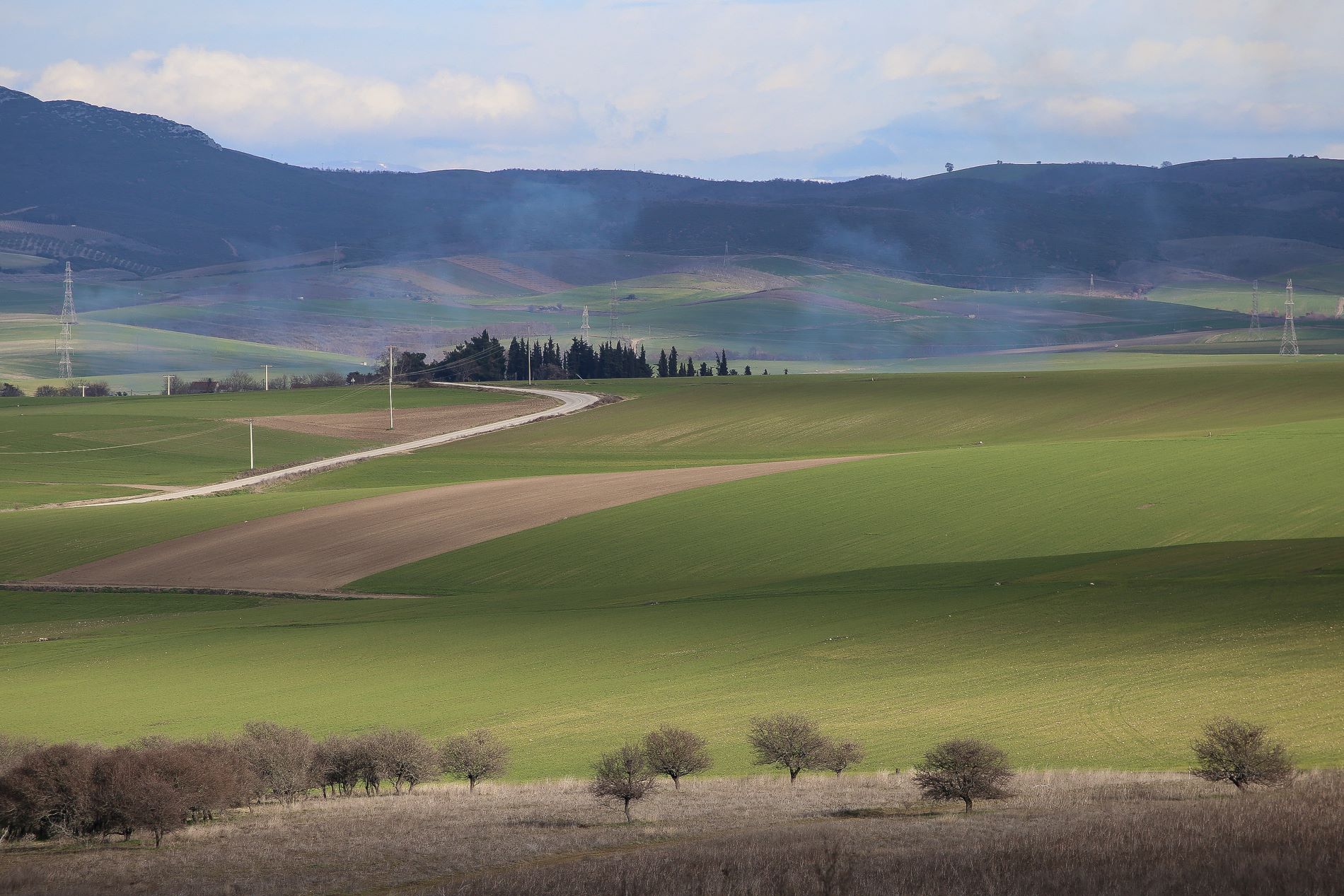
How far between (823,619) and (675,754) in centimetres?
1559

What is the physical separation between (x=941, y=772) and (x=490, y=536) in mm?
36789

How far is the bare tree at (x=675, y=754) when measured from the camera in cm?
2569

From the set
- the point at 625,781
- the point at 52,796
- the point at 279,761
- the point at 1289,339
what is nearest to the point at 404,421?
the point at 279,761

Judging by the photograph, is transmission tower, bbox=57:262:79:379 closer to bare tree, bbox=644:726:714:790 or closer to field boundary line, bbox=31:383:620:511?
field boundary line, bbox=31:383:620:511

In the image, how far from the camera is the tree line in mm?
22922

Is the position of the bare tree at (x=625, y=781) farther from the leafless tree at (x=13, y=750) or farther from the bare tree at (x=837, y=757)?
the leafless tree at (x=13, y=750)

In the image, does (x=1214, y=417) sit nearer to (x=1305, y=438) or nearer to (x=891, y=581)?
(x=1305, y=438)

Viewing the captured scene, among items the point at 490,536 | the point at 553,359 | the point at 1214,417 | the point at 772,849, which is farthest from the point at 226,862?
the point at 553,359

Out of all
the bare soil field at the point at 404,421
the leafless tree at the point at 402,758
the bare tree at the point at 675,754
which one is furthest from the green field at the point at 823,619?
the bare soil field at the point at 404,421

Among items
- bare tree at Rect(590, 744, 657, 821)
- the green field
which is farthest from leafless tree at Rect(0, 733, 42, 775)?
bare tree at Rect(590, 744, 657, 821)

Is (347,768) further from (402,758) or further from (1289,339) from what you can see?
(1289,339)

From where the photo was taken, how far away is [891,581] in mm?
45031

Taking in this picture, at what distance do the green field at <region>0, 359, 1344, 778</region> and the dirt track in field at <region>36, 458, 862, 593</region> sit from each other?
73.2 inches

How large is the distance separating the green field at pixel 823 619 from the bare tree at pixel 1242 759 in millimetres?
2343
